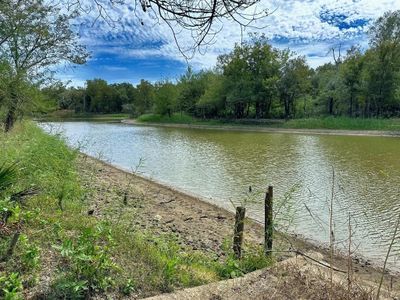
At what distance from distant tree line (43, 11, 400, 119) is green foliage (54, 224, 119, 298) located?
22.8 meters

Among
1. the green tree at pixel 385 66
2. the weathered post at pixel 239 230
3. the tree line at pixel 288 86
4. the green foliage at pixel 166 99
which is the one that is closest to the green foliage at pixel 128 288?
the weathered post at pixel 239 230

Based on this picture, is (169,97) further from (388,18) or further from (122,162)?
(122,162)

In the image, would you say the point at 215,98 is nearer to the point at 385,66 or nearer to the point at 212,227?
the point at 385,66

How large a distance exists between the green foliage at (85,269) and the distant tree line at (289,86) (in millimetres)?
22780

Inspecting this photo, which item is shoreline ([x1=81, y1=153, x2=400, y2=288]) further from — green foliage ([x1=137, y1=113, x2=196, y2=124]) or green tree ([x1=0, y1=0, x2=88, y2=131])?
green foliage ([x1=137, y1=113, x2=196, y2=124])

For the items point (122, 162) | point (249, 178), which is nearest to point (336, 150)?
point (249, 178)

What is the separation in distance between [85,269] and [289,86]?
146 feet

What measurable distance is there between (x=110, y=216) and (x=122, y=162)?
13084 mm

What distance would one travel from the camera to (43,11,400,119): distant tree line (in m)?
39.1

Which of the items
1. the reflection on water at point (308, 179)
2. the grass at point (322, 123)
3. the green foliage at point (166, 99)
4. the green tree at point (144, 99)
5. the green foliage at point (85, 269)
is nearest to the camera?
the green foliage at point (85, 269)

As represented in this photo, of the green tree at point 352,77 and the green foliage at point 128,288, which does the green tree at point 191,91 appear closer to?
the green tree at point 352,77

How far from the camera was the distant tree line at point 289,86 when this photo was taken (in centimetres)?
3909

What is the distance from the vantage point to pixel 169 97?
207 feet

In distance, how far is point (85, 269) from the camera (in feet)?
11.4
